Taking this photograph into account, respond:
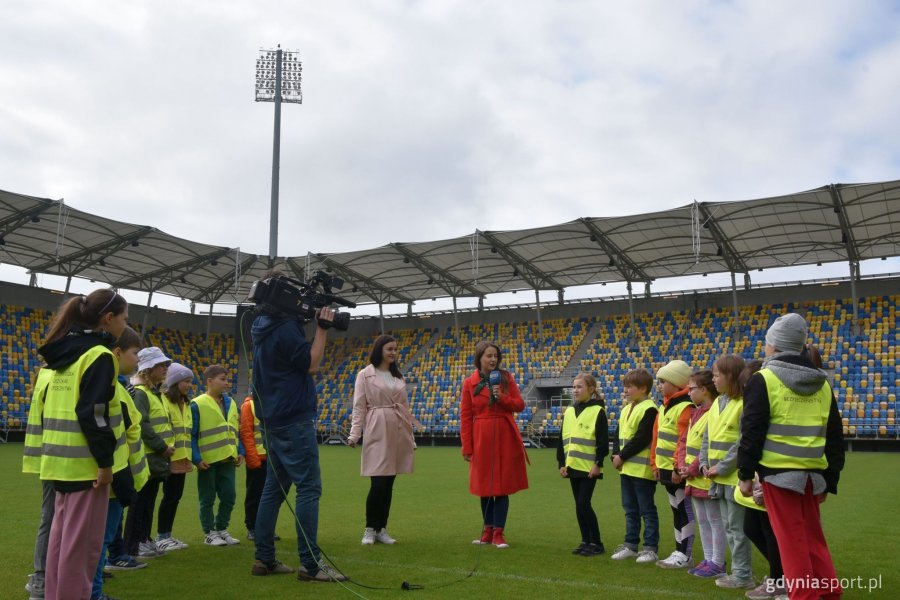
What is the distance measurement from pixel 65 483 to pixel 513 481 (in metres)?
3.99

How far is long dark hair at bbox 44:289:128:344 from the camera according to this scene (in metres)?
4.08

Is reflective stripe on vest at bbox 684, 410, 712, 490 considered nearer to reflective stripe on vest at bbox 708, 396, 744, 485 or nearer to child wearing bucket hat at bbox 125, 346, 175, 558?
reflective stripe on vest at bbox 708, 396, 744, 485

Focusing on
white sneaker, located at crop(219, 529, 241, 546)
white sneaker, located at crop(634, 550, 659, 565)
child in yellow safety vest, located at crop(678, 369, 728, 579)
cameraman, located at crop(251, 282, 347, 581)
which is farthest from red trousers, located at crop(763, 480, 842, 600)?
white sneaker, located at crop(219, 529, 241, 546)

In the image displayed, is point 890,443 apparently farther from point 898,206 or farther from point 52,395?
point 52,395

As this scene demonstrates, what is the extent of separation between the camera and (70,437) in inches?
157

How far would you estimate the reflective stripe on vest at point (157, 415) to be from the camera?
6109 millimetres

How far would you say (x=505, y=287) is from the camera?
110ft

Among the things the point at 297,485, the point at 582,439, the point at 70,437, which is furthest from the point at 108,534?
the point at 582,439

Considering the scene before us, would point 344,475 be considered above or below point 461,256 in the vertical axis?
below

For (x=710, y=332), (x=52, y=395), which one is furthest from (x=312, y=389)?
(x=710, y=332)

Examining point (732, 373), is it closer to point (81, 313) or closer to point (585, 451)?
point (585, 451)

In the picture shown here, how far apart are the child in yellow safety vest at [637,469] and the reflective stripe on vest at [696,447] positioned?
1.83 ft

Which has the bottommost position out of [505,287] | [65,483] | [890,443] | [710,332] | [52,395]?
[890,443]

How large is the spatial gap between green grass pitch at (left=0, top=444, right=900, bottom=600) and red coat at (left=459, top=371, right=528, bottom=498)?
23.2 inches
